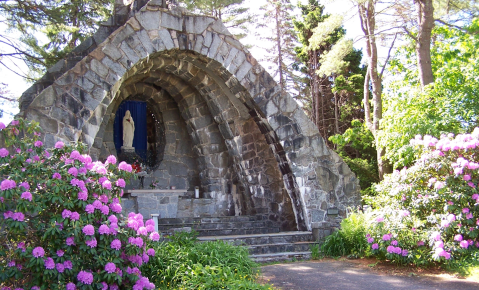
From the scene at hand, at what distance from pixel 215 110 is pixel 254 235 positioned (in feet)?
8.96

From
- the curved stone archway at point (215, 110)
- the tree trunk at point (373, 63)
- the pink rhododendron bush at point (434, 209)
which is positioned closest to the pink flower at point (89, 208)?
the curved stone archway at point (215, 110)

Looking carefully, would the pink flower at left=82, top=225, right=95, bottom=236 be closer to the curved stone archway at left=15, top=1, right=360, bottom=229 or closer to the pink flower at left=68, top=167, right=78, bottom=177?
the pink flower at left=68, top=167, right=78, bottom=177

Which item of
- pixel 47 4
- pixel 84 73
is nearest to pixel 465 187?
pixel 84 73

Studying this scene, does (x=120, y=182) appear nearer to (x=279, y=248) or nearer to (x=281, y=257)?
(x=281, y=257)

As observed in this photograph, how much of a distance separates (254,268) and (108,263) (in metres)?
1.89

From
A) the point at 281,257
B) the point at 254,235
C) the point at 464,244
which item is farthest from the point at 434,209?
the point at 254,235

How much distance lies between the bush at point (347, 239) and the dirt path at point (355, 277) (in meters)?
0.58

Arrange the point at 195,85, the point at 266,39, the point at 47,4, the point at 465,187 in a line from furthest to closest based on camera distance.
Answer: the point at 266,39 < the point at 47,4 < the point at 195,85 < the point at 465,187

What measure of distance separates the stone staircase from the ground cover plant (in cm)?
110

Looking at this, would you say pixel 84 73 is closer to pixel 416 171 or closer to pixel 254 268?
pixel 254 268

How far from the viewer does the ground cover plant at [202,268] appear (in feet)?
13.8

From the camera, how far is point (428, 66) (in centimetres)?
976

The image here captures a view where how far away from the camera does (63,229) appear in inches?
157

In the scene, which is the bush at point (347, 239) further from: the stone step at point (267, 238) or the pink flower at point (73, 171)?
the pink flower at point (73, 171)
